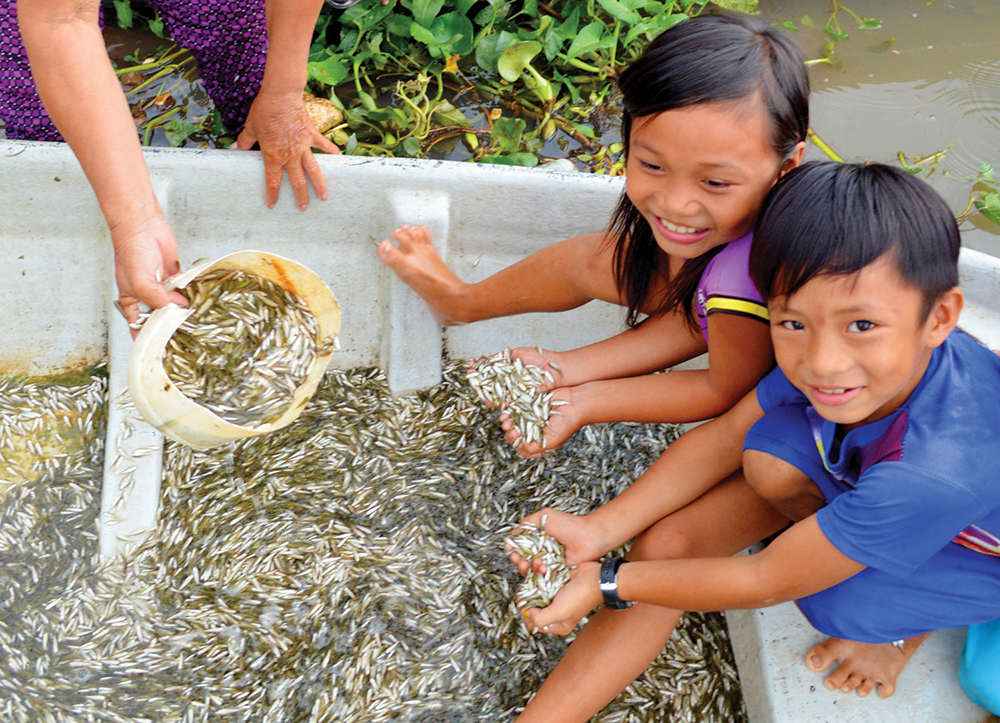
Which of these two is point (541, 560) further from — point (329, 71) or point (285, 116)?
point (329, 71)

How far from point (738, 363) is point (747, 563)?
50 cm

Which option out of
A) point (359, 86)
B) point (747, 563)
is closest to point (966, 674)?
point (747, 563)

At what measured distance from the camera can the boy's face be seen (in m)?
1.50

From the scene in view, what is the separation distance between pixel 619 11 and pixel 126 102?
6.61 ft

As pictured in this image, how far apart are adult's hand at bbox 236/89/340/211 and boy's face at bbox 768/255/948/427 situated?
56.4 inches

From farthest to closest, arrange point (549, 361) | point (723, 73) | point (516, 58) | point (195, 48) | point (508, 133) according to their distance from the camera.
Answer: point (516, 58) < point (508, 133) < point (195, 48) < point (549, 361) < point (723, 73)

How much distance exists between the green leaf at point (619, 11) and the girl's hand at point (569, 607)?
2.29 m

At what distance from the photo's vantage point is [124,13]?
130 inches

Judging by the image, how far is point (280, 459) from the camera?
2.42m

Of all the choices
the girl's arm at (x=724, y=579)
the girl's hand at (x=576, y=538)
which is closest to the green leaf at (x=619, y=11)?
the girl's hand at (x=576, y=538)

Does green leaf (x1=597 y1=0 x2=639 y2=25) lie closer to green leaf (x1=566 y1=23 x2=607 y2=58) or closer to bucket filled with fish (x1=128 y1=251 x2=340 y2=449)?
green leaf (x1=566 y1=23 x2=607 y2=58)

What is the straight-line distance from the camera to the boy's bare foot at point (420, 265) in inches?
96.4

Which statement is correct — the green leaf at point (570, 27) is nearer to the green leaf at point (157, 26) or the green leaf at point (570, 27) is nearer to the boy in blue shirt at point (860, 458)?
the green leaf at point (157, 26)

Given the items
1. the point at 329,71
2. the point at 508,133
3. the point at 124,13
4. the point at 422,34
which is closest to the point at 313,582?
the point at 508,133
